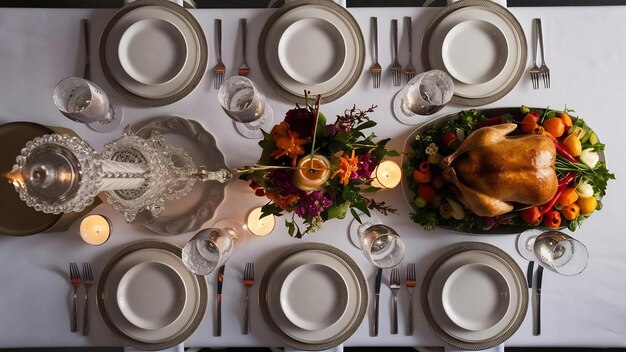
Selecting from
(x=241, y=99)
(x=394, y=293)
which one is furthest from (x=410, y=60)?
(x=394, y=293)

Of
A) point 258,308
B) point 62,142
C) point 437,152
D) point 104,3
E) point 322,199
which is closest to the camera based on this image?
point 62,142

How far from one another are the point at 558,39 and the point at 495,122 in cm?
45

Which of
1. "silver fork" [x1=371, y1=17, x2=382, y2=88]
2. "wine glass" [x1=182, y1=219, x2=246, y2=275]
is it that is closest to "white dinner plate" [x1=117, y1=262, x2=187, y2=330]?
"wine glass" [x1=182, y1=219, x2=246, y2=275]

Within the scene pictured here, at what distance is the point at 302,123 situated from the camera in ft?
3.90

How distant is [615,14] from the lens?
1.69m

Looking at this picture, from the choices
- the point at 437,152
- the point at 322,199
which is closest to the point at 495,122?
the point at 437,152

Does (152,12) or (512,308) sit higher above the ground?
(152,12)

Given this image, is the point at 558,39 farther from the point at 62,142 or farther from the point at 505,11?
the point at 62,142

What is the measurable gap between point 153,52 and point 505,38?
4.35ft

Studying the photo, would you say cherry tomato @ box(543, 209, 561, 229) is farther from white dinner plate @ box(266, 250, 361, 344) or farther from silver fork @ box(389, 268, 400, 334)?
white dinner plate @ box(266, 250, 361, 344)

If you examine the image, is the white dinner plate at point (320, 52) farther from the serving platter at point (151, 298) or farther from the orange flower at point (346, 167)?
the serving platter at point (151, 298)

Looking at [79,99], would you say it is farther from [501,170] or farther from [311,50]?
[501,170]

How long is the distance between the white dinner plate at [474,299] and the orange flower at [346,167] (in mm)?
707

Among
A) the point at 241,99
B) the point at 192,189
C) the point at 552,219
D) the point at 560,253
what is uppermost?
the point at 241,99
